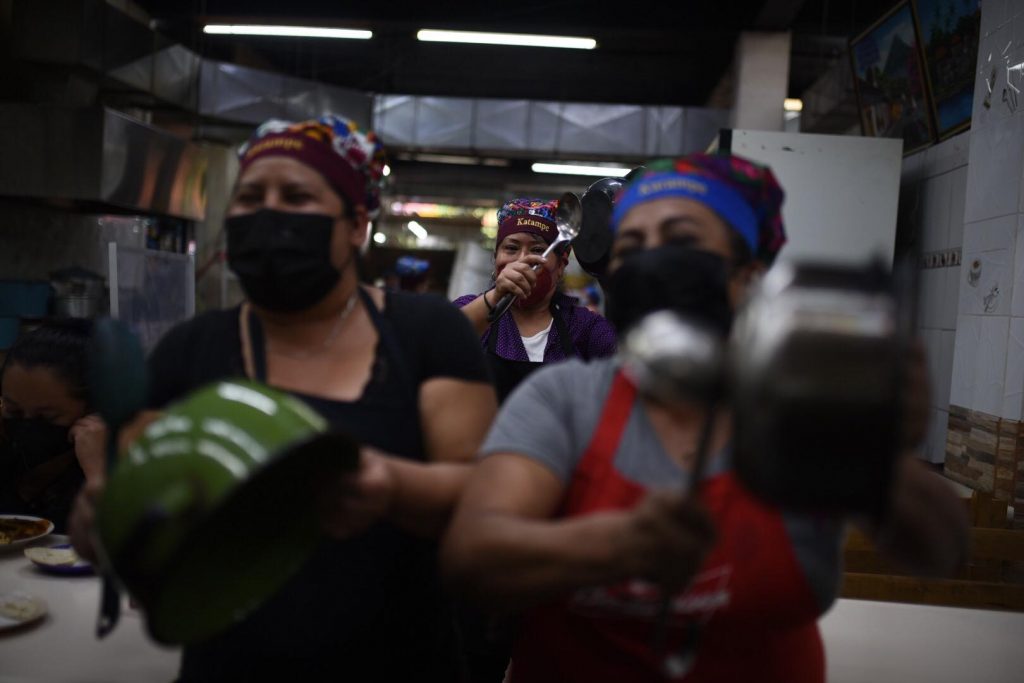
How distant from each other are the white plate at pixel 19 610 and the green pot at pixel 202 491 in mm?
780

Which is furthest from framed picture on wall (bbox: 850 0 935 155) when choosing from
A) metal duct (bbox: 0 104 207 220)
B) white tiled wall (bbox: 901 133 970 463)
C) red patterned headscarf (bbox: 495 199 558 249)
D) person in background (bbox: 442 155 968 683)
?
metal duct (bbox: 0 104 207 220)

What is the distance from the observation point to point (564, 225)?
2.61 meters

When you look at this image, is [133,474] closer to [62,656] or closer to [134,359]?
[134,359]

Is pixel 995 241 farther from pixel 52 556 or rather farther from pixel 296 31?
pixel 296 31

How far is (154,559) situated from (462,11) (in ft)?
24.7

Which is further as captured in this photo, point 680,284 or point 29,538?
→ point 29,538

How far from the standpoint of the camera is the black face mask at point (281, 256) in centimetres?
128

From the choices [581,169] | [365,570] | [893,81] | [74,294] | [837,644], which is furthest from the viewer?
[581,169]

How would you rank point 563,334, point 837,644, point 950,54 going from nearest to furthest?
point 837,644
point 563,334
point 950,54

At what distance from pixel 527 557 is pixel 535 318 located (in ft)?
6.29

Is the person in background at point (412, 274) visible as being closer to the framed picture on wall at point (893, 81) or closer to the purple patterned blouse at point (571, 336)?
the framed picture on wall at point (893, 81)

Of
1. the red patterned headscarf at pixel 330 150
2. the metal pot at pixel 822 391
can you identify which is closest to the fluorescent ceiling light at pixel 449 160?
the red patterned headscarf at pixel 330 150

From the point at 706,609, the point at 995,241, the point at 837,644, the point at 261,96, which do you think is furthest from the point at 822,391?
the point at 261,96

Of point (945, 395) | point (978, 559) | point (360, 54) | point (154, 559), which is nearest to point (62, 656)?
point (154, 559)
